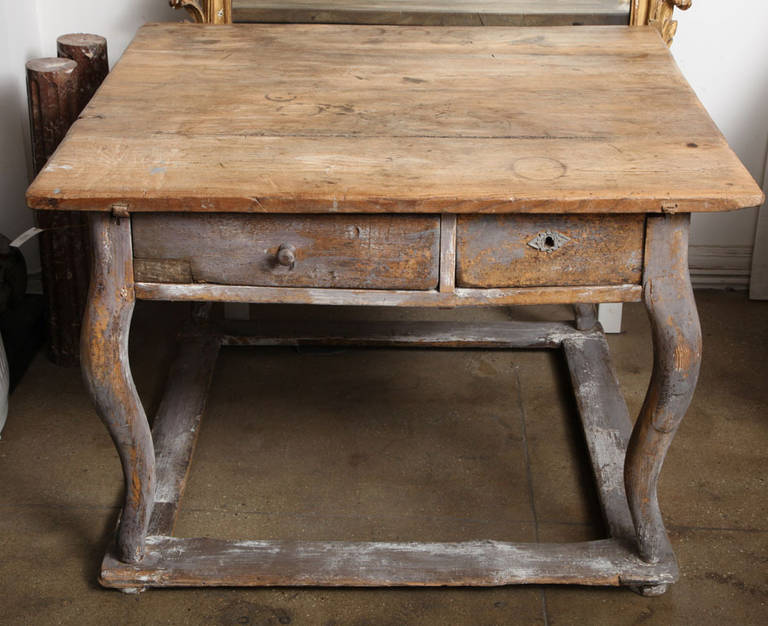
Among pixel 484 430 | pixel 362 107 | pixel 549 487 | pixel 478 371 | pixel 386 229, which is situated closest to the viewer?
pixel 386 229

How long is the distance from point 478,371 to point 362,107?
0.85 metres

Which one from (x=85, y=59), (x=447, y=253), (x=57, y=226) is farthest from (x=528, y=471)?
(x=85, y=59)

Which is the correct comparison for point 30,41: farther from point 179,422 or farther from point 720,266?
point 720,266

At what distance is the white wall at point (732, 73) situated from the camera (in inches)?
98.4

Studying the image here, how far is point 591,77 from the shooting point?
193cm

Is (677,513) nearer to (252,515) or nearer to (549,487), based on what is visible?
(549,487)

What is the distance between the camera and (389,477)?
2092 millimetres

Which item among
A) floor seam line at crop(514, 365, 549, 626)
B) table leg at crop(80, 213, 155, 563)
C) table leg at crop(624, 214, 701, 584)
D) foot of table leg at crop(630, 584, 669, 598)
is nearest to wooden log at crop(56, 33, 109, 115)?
table leg at crop(80, 213, 155, 563)

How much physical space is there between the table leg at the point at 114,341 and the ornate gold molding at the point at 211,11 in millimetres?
890

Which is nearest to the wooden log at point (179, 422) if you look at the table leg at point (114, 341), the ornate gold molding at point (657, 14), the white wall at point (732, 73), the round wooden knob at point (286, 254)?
the table leg at point (114, 341)

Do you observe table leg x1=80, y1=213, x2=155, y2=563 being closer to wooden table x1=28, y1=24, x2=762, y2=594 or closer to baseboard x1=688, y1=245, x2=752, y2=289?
wooden table x1=28, y1=24, x2=762, y2=594

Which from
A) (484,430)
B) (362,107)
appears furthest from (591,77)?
(484,430)

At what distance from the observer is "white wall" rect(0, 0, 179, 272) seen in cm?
243

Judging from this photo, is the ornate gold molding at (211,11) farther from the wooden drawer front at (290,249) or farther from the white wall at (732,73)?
the white wall at (732,73)
